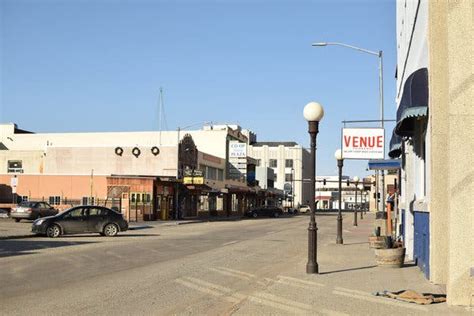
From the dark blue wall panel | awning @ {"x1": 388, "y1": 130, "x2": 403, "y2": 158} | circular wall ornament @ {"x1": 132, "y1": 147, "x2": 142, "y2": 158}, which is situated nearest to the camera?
the dark blue wall panel

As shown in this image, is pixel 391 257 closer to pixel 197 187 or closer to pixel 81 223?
pixel 81 223

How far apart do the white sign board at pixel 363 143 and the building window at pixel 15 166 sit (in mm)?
57609

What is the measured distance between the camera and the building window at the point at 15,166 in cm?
7344

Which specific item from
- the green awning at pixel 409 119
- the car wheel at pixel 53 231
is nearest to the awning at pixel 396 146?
the green awning at pixel 409 119

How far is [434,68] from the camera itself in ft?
37.7

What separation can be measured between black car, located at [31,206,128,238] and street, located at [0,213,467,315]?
7.15 m

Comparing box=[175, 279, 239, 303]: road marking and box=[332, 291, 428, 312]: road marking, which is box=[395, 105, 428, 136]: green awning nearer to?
box=[332, 291, 428, 312]: road marking

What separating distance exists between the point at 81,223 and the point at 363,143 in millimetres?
13494

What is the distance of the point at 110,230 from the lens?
29.8m

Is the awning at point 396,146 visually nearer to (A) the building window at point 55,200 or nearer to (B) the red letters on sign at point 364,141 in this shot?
(B) the red letters on sign at point 364,141

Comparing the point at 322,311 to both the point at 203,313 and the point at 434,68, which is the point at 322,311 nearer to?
the point at 203,313

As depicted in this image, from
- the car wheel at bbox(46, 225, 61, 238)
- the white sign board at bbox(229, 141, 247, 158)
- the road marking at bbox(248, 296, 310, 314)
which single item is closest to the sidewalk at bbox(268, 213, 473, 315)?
the road marking at bbox(248, 296, 310, 314)

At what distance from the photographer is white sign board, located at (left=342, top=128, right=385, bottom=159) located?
23.4 meters

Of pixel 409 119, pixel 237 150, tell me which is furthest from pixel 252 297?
pixel 237 150
